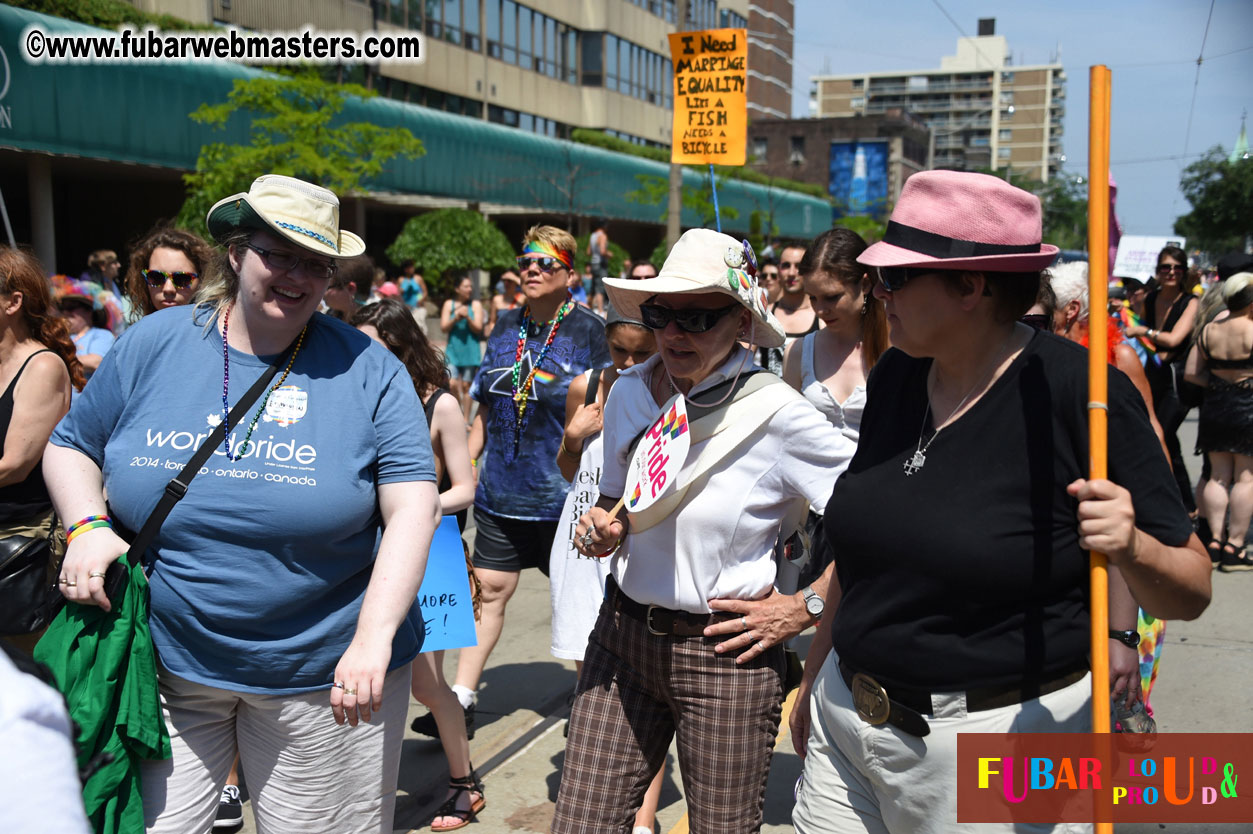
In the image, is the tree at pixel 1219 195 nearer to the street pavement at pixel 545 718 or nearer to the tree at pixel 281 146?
the tree at pixel 281 146

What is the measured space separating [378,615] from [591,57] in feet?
136

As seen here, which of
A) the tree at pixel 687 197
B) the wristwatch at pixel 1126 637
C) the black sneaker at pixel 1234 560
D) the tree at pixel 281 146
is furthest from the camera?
the tree at pixel 687 197

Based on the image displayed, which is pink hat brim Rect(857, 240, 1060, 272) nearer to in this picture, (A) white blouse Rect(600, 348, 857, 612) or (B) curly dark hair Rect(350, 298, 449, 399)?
(A) white blouse Rect(600, 348, 857, 612)

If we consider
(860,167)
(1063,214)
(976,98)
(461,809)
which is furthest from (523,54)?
(976,98)

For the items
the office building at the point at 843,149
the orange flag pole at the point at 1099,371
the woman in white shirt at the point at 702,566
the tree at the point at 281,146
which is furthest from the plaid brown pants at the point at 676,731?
the office building at the point at 843,149

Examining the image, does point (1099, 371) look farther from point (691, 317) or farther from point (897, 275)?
point (691, 317)

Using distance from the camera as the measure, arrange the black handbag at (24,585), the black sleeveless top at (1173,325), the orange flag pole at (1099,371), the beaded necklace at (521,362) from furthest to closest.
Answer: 1. the black sleeveless top at (1173,325)
2. the beaded necklace at (521,362)
3. the black handbag at (24,585)
4. the orange flag pole at (1099,371)

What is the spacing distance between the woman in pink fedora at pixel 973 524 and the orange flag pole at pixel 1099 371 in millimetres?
73

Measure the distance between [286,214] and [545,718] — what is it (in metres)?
3.09

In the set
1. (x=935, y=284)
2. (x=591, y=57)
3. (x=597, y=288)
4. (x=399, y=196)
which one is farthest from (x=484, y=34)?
(x=935, y=284)

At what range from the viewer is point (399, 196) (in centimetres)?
2734

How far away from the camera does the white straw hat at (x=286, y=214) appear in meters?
2.56

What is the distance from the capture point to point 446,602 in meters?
3.89

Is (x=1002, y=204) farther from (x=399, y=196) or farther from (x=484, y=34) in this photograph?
(x=484, y=34)
